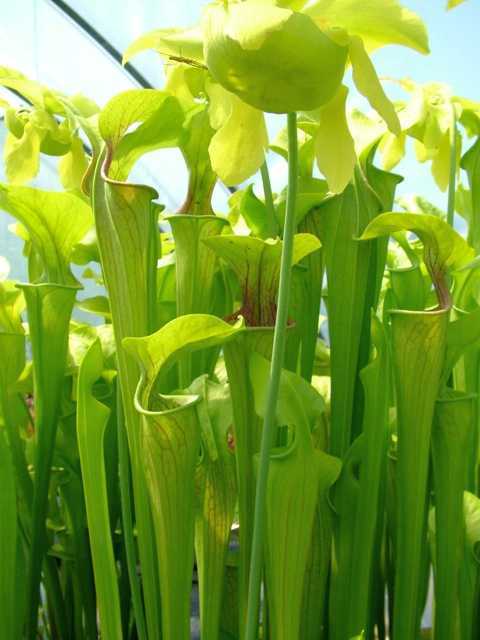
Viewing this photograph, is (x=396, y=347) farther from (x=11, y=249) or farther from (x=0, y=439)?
(x=11, y=249)

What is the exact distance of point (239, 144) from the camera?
367mm

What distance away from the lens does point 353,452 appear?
54cm

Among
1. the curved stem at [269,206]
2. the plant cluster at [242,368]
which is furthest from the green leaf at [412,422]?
the curved stem at [269,206]

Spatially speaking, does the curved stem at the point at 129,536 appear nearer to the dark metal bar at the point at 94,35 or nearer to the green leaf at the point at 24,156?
the green leaf at the point at 24,156

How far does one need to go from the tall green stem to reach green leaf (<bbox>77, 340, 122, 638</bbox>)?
0.13 meters

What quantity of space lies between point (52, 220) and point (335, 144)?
27 centimetres

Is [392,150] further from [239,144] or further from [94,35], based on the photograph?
[94,35]

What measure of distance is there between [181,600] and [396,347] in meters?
0.22

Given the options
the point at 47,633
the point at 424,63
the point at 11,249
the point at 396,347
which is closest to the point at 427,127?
the point at 396,347

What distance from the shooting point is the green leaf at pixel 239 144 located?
1.20 ft

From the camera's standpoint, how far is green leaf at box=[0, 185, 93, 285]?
53 centimetres

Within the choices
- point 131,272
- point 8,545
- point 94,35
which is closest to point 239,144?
point 131,272

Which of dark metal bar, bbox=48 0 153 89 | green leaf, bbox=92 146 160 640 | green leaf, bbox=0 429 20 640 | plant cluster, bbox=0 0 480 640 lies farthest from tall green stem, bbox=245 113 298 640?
dark metal bar, bbox=48 0 153 89

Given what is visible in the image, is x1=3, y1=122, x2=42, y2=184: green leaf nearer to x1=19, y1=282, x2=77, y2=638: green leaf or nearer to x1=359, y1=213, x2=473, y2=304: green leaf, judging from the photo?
x1=19, y1=282, x2=77, y2=638: green leaf
